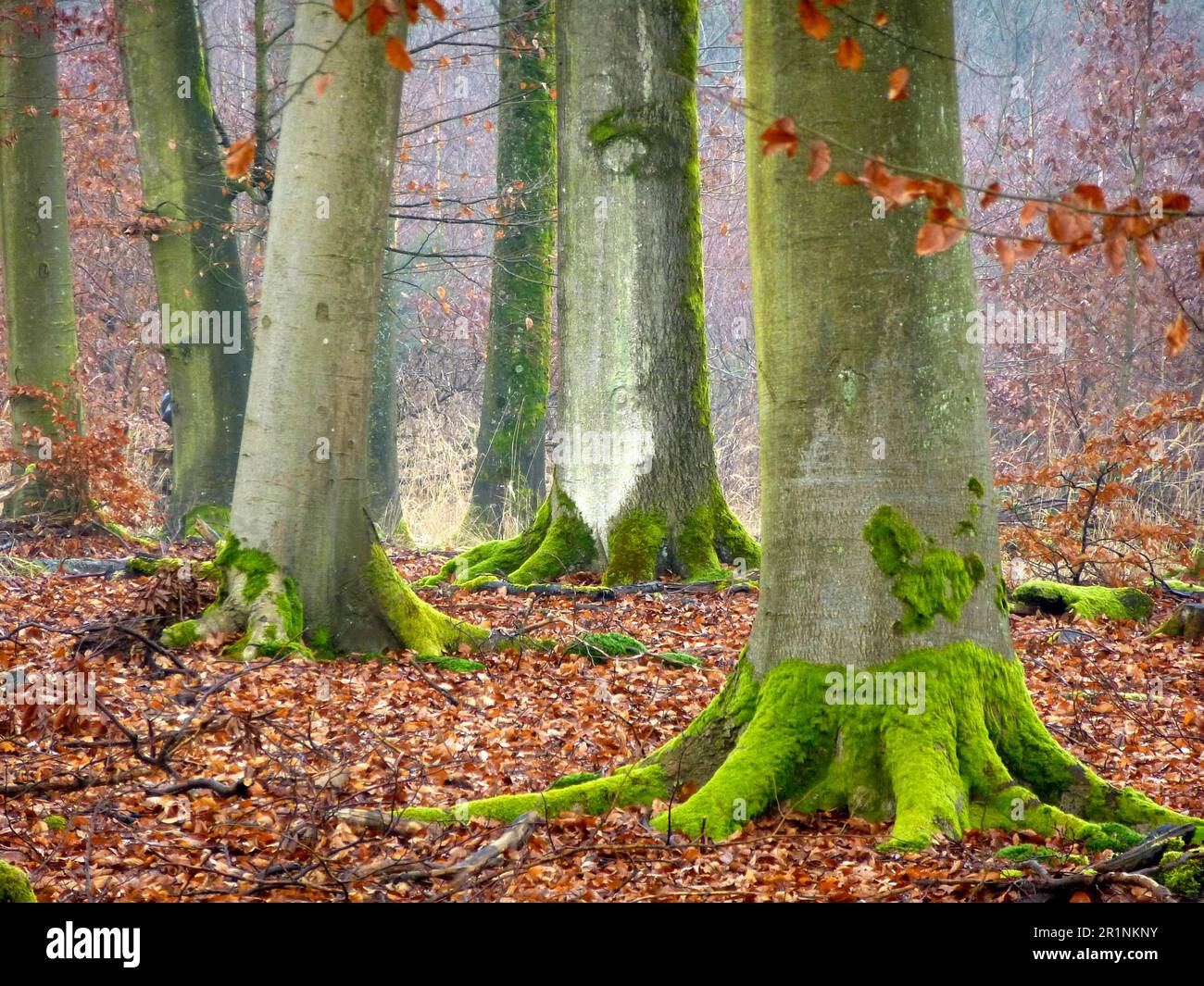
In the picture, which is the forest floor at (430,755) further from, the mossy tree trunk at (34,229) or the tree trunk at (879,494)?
the mossy tree trunk at (34,229)

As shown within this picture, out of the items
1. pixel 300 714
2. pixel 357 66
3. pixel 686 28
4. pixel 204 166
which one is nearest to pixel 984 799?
pixel 300 714

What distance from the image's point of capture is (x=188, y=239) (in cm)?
Result: 1262

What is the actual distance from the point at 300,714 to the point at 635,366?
185 inches

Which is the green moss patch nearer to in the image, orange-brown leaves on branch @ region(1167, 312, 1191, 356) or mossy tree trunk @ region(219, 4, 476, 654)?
orange-brown leaves on branch @ region(1167, 312, 1191, 356)

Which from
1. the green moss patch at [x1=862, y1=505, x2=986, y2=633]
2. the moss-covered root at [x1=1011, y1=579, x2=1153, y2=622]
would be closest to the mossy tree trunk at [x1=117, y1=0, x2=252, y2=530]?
the moss-covered root at [x1=1011, y1=579, x2=1153, y2=622]

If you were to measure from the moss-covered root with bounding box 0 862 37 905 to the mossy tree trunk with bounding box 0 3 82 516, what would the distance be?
10620mm

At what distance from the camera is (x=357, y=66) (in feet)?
23.2

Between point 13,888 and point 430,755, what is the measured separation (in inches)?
102

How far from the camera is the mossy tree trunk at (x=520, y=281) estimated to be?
583 inches

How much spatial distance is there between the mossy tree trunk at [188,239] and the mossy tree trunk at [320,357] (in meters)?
5.87

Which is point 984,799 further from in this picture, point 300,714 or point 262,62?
point 262,62

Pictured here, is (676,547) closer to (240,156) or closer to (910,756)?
(910,756)

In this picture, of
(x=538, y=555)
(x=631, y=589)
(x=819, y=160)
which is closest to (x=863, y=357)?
(x=819, y=160)

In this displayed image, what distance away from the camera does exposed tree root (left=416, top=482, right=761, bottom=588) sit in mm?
9617
